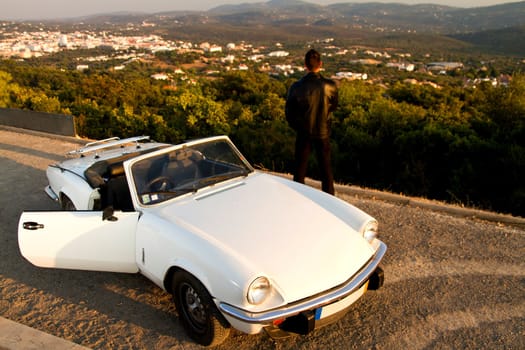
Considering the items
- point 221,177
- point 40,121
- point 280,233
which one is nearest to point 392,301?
point 280,233

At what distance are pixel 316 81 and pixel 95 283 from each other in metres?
3.40

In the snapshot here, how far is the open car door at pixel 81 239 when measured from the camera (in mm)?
3611

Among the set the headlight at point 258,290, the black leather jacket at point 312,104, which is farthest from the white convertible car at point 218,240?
the black leather jacket at point 312,104

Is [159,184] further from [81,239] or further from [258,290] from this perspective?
[258,290]

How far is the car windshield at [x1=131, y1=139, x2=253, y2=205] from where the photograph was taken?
3789 millimetres

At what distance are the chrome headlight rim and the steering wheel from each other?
4.82 feet

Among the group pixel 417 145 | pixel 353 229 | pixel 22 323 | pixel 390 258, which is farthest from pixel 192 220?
pixel 417 145

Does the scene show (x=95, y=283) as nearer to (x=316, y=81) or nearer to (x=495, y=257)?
(x=316, y=81)

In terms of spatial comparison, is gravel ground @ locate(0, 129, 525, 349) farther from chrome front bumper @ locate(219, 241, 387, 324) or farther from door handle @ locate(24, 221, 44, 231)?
door handle @ locate(24, 221, 44, 231)

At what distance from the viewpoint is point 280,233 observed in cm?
327

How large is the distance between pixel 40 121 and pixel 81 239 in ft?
28.5

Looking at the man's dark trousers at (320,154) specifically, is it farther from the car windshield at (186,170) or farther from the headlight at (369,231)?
the headlight at (369,231)

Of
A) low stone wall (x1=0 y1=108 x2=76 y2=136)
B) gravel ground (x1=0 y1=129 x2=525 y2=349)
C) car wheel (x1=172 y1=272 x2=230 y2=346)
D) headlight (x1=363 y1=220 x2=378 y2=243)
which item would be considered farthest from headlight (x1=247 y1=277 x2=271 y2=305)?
low stone wall (x1=0 y1=108 x2=76 y2=136)

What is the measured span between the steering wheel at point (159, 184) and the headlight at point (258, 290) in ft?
4.82
